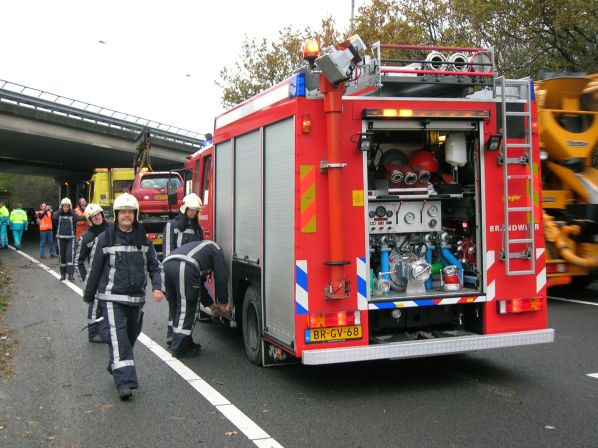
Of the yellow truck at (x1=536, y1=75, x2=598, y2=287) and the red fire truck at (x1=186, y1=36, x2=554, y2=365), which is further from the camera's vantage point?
the yellow truck at (x1=536, y1=75, x2=598, y2=287)

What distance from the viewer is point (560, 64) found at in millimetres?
19281

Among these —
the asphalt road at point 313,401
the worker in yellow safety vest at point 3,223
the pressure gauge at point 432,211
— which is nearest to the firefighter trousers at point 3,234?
the worker in yellow safety vest at point 3,223

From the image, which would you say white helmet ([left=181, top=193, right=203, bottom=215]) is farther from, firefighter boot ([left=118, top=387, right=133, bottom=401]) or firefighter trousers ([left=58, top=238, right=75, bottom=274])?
firefighter trousers ([left=58, top=238, right=75, bottom=274])

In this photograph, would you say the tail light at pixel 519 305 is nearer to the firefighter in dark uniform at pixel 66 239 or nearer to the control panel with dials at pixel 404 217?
the control panel with dials at pixel 404 217

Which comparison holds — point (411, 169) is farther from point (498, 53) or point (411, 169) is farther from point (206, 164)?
point (498, 53)

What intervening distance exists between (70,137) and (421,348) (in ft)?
115

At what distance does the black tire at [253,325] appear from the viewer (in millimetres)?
6789

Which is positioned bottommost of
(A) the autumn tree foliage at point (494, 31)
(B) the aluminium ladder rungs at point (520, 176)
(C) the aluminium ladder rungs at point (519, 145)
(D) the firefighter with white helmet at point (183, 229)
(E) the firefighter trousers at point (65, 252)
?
(E) the firefighter trousers at point (65, 252)

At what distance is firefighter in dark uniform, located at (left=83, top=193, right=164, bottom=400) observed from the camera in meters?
6.14

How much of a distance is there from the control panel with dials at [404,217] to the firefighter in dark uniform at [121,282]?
2213 millimetres

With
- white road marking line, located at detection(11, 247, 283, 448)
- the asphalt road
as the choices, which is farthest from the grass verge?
white road marking line, located at detection(11, 247, 283, 448)

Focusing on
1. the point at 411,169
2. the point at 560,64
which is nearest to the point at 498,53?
the point at 560,64

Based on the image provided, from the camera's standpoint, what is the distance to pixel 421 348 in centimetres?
582

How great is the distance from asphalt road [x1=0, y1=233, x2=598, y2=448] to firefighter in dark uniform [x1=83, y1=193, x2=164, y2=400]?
0.48 metres
